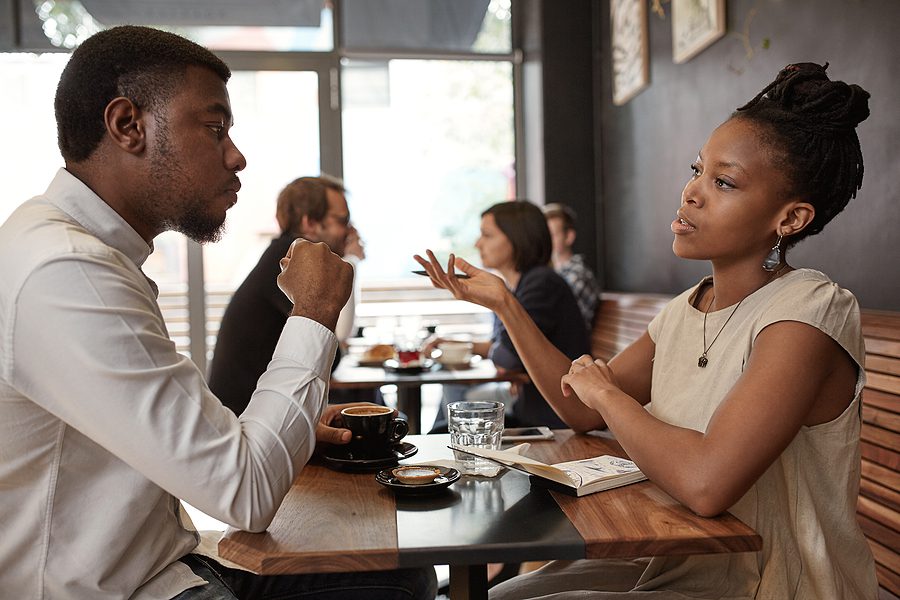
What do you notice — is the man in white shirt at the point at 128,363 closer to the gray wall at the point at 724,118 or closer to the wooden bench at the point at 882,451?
the wooden bench at the point at 882,451

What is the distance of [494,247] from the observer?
140 inches

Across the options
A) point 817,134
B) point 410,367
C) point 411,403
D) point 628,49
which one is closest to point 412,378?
point 410,367

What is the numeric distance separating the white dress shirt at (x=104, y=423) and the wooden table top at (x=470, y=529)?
81 mm

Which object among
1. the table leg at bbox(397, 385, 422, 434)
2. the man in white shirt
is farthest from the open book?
the table leg at bbox(397, 385, 422, 434)

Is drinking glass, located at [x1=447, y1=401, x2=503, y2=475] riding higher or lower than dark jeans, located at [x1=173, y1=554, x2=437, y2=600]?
higher

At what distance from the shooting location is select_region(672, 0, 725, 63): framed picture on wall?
359 centimetres

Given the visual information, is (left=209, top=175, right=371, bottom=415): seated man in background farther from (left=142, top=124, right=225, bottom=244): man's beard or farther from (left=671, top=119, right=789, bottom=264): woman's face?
(left=671, top=119, right=789, bottom=264): woman's face

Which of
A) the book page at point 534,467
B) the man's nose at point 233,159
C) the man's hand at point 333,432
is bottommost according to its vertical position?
the book page at point 534,467

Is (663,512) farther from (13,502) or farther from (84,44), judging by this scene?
(84,44)

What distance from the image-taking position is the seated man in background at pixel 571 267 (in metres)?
4.71

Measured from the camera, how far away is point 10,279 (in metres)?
1.02

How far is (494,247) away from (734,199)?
7.05 ft

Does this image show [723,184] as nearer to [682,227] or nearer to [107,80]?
[682,227]

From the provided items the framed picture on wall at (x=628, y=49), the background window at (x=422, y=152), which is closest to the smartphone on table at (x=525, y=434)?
the framed picture on wall at (x=628, y=49)
